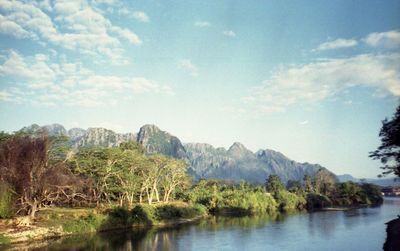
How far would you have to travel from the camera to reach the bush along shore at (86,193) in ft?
147

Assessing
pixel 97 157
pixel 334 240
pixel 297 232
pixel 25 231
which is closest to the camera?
pixel 25 231

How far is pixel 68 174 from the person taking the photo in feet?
176

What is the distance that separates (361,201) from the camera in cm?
13000

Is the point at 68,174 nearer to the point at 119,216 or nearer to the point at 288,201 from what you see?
the point at 119,216

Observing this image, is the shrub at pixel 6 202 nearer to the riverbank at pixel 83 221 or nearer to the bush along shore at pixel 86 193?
the bush along shore at pixel 86 193

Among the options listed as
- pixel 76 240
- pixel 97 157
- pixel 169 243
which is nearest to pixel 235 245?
pixel 169 243

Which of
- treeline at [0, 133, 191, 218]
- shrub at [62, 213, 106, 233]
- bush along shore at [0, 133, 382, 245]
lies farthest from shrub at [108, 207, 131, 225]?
treeline at [0, 133, 191, 218]

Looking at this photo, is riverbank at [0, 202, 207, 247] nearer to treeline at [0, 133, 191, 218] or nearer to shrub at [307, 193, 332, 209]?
treeline at [0, 133, 191, 218]

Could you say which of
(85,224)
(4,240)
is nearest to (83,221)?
(85,224)

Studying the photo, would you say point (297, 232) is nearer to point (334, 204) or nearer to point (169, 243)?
point (169, 243)

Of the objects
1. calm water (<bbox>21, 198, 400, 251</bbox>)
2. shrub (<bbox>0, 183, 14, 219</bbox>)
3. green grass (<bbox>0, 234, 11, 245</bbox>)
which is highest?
shrub (<bbox>0, 183, 14, 219</bbox>)

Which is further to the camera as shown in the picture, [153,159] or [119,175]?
[153,159]

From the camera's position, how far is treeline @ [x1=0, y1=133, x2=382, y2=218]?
45.1 meters

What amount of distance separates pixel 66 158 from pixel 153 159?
19.6 meters
